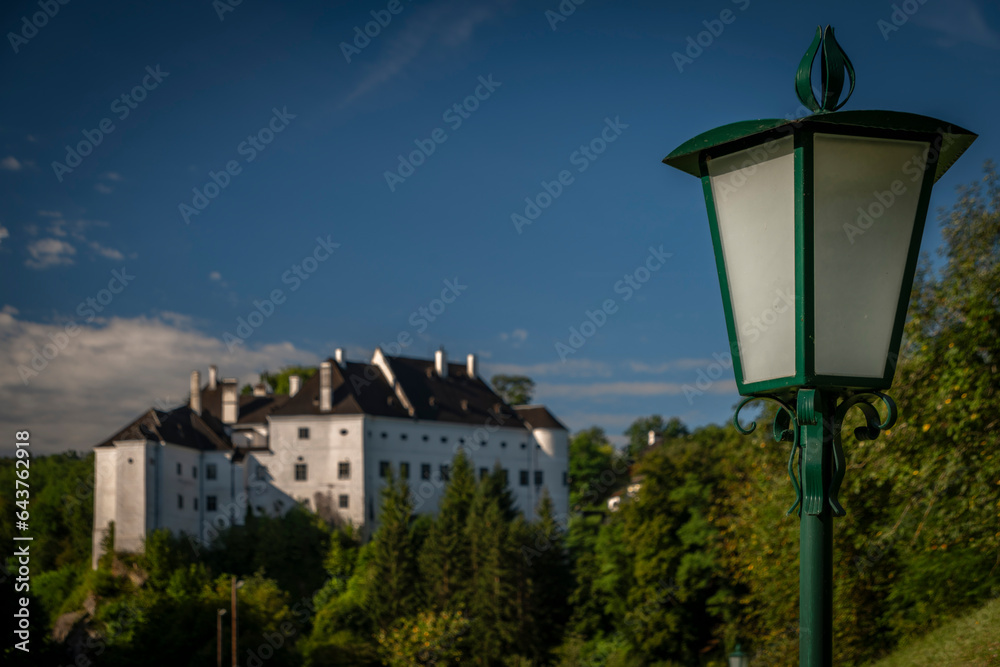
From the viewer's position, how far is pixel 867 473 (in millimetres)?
18938

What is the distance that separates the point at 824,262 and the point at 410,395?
81.7 metres

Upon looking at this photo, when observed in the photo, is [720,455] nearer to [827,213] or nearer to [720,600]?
[720,600]

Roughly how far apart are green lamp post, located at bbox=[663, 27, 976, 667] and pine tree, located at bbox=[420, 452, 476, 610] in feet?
196

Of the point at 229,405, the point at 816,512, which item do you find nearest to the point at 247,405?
the point at 229,405

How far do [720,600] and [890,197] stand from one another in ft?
139

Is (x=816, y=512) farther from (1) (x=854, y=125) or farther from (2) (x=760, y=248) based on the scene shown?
(1) (x=854, y=125)

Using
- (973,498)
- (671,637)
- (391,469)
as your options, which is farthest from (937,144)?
(391,469)

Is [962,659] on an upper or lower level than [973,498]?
lower

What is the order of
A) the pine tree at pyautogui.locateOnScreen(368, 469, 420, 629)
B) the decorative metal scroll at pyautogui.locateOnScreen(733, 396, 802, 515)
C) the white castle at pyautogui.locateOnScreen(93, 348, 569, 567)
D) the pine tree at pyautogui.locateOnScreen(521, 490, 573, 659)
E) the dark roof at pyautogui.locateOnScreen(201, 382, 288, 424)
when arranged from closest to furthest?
the decorative metal scroll at pyautogui.locateOnScreen(733, 396, 802, 515), the pine tree at pyautogui.locateOnScreen(521, 490, 573, 659), the pine tree at pyautogui.locateOnScreen(368, 469, 420, 629), the white castle at pyautogui.locateOnScreen(93, 348, 569, 567), the dark roof at pyautogui.locateOnScreen(201, 382, 288, 424)

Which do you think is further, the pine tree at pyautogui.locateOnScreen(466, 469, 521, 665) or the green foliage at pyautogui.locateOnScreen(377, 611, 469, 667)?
the pine tree at pyautogui.locateOnScreen(466, 469, 521, 665)

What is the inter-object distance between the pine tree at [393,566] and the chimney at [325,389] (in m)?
13.9

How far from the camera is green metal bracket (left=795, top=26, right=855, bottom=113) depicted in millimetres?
3256

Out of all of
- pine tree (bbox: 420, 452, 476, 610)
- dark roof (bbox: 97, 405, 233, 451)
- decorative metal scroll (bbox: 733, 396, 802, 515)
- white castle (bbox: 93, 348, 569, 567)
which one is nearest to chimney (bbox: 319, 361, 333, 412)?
white castle (bbox: 93, 348, 569, 567)

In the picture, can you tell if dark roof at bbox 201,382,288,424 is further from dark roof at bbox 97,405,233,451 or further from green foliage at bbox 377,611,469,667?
green foliage at bbox 377,611,469,667
